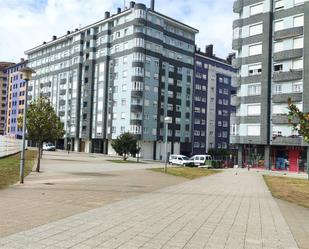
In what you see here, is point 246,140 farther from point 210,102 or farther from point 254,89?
point 210,102

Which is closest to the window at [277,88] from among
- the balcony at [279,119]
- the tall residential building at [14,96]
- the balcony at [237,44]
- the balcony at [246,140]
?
the balcony at [279,119]

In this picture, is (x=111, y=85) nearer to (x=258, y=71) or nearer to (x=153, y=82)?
(x=153, y=82)

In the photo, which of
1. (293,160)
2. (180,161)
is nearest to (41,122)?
Result: (180,161)

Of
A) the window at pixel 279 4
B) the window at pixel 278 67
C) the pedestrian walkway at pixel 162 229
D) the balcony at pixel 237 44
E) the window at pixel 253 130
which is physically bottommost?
the pedestrian walkway at pixel 162 229

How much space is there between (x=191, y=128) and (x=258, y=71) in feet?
124

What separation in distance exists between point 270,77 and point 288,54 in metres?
4.29

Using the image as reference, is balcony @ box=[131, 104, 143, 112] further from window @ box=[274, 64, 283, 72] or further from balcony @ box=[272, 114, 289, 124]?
balcony @ box=[272, 114, 289, 124]

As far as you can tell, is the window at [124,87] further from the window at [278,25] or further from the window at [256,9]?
the window at [278,25]

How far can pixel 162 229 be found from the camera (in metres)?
8.62

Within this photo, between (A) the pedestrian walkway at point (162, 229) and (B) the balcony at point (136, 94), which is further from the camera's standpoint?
(B) the balcony at point (136, 94)

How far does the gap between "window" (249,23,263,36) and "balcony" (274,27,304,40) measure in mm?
2883

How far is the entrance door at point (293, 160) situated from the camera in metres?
55.4

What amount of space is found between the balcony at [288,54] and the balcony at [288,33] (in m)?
2.09

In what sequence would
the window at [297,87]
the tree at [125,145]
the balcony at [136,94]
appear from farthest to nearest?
the balcony at [136,94] → the window at [297,87] → the tree at [125,145]
